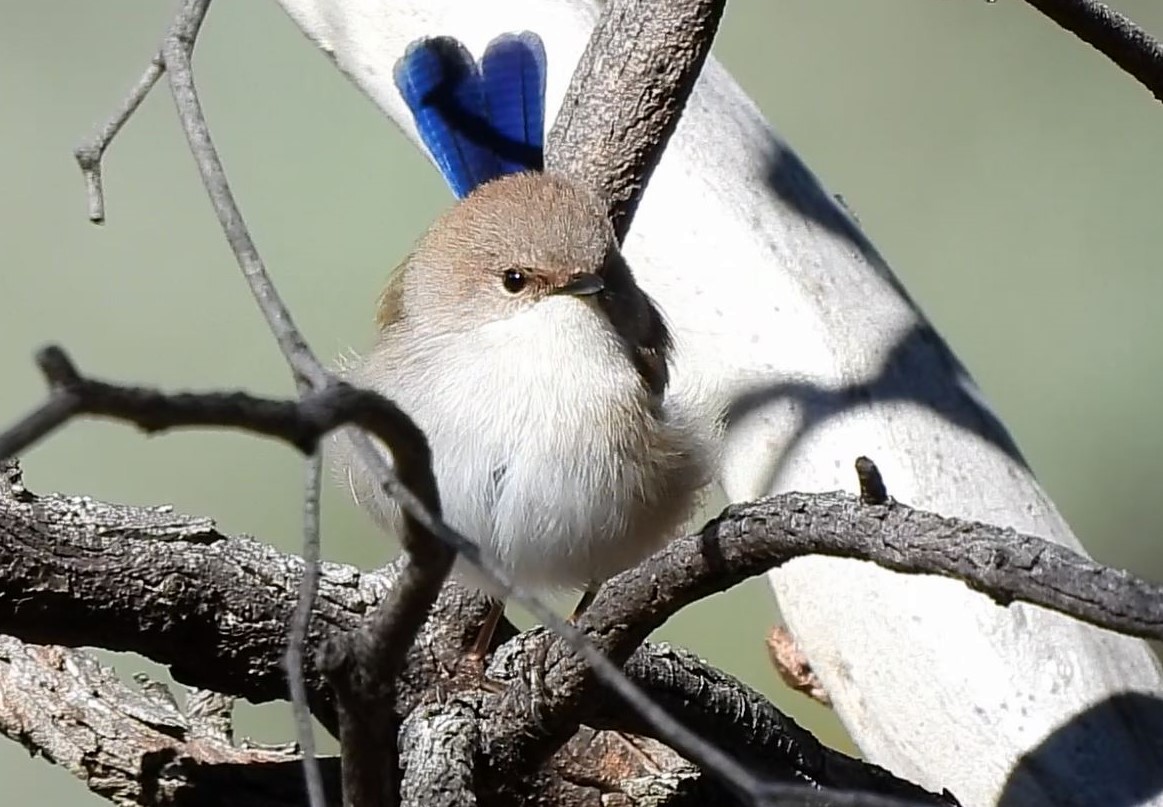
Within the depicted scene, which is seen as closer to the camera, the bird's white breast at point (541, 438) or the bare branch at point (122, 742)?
the bird's white breast at point (541, 438)

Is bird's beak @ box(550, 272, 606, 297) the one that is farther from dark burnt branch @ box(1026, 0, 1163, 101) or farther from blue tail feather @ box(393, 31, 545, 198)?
dark burnt branch @ box(1026, 0, 1163, 101)

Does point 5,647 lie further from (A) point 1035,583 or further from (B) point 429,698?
(A) point 1035,583

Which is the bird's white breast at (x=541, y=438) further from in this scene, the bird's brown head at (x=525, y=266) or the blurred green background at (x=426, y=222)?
the blurred green background at (x=426, y=222)

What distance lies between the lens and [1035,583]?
1.16 metres

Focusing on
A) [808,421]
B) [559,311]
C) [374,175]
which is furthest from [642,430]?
[374,175]

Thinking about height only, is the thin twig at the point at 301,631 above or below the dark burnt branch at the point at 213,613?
above

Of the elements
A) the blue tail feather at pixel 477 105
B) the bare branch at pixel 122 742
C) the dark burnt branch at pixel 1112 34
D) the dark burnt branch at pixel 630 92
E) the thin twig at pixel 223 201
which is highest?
the dark burnt branch at pixel 1112 34

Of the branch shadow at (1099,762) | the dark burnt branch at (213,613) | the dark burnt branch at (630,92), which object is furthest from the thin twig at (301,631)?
the branch shadow at (1099,762)

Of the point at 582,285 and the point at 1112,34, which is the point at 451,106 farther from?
the point at 1112,34

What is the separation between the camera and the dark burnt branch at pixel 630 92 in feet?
7.02

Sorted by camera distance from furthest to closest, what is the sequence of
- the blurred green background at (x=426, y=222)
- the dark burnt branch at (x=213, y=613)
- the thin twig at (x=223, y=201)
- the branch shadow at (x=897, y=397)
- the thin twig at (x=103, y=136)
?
the blurred green background at (x=426, y=222) → the branch shadow at (x=897, y=397) → the dark burnt branch at (x=213, y=613) → the thin twig at (x=103, y=136) → the thin twig at (x=223, y=201)

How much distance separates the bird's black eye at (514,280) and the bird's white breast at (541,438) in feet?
0.12

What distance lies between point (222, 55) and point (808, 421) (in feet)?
7.42

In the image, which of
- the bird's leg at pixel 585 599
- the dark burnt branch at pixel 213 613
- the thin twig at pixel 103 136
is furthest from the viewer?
the bird's leg at pixel 585 599
